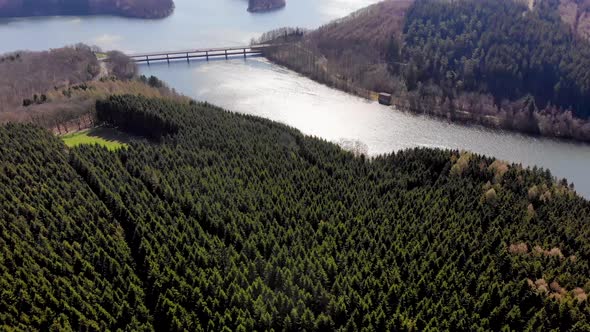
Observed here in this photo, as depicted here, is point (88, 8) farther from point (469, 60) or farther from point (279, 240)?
point (279, 240)

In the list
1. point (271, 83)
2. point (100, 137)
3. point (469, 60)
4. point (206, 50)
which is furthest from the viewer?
point (206, 50)

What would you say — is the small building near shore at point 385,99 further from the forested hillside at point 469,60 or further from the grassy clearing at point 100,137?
the grassy clearing at point 100,137

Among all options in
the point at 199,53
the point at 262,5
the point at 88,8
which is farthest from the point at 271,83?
the point at 88,8

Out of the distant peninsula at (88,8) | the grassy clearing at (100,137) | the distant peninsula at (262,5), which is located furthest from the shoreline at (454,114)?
the distant peninsula at (88,8)

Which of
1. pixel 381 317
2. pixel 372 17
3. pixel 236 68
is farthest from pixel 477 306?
pixel 372 17

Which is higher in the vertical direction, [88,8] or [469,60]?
[88,8]

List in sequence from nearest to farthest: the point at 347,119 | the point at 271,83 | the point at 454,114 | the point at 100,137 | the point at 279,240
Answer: the point at 279,240 → the point at 100,137 → the point at 454,114 → the point at 347,119 → the point at 271,83

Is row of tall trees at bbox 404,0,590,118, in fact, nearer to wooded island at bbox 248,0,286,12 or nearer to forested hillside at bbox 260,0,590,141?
forested hillside at bbox 260,0,590,141

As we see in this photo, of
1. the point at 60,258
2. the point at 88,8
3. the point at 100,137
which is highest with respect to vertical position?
the point at 88,8
